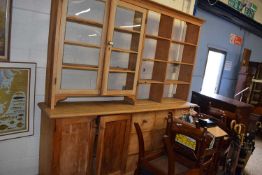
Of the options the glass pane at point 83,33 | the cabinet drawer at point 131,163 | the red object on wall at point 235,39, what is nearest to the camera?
the glass pane at point 83,33

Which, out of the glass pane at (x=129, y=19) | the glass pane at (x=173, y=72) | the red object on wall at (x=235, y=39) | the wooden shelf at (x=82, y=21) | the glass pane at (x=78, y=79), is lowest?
the glass pane at (x=78, y=79)

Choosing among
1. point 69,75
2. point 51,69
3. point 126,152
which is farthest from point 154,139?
point 51,69

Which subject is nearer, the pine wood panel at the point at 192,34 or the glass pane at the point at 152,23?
the glass pane at the point at 152,23

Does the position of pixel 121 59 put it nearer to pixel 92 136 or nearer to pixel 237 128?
pixel 92 136

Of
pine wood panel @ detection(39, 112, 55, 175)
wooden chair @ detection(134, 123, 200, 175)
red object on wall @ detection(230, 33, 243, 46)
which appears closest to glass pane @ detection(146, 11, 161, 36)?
wooden chair @ detection(134, 123, 200, 175)

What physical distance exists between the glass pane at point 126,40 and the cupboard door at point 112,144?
0.83 m

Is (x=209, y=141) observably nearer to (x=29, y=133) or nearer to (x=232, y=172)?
(x=232, y=172)

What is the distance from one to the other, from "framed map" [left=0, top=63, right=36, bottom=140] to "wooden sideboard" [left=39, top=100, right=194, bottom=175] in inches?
6.3

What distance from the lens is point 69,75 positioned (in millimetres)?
2260

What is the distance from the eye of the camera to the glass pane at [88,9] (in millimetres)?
2038

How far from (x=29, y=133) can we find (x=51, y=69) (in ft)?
2.32

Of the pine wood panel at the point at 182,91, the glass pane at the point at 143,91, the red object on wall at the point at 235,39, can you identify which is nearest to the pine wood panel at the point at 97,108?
the glass pane at the point at 143,91

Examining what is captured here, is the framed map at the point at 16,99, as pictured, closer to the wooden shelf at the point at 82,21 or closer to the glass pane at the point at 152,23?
the wooden shelf at the point at 82,21

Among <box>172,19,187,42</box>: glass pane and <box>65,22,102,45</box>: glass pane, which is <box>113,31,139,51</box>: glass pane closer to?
<box>65,22,102,45</box>: glass pane
